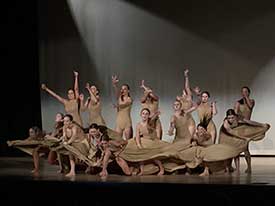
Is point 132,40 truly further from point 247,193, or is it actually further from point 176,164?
point 247,193

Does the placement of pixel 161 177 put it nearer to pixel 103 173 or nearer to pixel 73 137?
pixel 103 173

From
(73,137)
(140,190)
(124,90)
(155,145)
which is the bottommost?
(140,190)

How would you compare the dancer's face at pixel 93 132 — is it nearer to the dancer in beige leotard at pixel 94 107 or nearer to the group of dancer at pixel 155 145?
the group of dancer at pixel 155 145

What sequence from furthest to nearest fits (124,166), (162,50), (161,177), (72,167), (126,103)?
(162,50), (126,103), (72,167), (124,166), (161,177)

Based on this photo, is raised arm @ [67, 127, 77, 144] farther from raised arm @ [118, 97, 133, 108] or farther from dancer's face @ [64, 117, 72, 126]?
raised arm @ [118, 97, 133, 108]

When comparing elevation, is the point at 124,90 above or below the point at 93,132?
above

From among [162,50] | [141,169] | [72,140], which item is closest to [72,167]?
[72,140]

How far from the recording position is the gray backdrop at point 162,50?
978 cm

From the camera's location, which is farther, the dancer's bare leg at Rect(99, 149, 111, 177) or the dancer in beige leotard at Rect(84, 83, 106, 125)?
the dancer in beige leotard at Rect(84, 83, 106, 125)

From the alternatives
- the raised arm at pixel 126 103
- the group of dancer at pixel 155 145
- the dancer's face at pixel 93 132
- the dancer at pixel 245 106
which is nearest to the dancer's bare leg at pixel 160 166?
the group of dancer at pixel 155 145

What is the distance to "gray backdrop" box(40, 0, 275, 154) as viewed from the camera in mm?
9781

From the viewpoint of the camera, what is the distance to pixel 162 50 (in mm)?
10203

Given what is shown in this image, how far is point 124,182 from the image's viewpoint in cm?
594

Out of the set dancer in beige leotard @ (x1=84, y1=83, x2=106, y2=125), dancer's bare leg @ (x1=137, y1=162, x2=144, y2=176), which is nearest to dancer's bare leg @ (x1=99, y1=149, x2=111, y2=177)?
dancer's bare leg @ (x1=137, y1=162, x2=144, y2=176)
